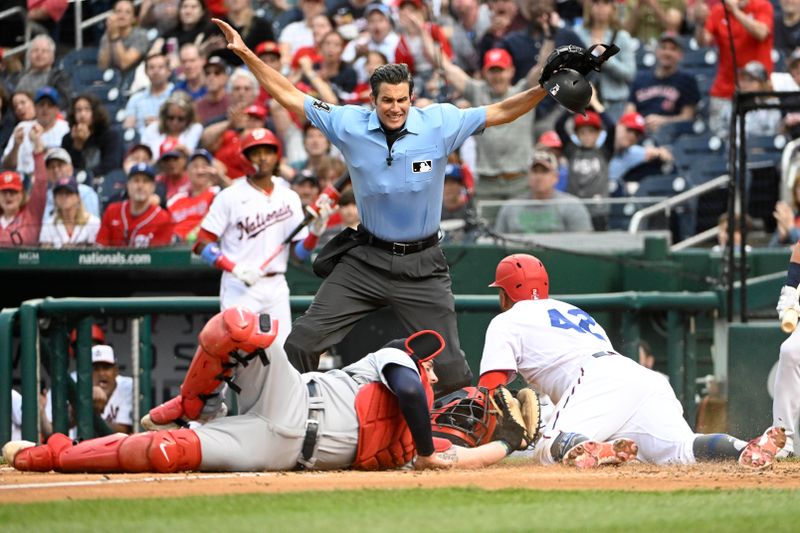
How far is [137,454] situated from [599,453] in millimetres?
2095

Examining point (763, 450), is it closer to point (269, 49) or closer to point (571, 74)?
point (571, 74)

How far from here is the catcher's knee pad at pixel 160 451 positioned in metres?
6.04

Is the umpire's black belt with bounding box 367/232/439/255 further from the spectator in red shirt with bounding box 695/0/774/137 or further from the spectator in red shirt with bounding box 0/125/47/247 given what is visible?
the spectator in red shirt with bounding box 695/0/774/137

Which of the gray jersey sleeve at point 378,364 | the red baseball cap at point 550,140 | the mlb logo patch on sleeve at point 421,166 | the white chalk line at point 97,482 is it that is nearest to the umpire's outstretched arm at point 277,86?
the mlb logo patch on sleeve at point 421,166

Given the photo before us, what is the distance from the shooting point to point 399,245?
7430mm

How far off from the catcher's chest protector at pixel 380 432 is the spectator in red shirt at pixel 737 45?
7.40 metres

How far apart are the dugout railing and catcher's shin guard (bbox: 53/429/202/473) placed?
3.33 m

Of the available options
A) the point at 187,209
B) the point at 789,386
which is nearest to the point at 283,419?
the point at 789,386

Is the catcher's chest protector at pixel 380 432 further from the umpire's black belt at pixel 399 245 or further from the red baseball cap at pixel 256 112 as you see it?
the red baseball cap at pixel 256 112

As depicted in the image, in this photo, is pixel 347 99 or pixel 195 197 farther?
pixel 347 99

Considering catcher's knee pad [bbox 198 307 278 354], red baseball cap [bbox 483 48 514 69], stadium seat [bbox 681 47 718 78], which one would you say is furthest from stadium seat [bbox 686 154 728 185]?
catcher's knee pad [bbox 198 307 278 354]

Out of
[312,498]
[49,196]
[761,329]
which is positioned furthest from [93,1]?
[312,498]

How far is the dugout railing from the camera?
944 cm

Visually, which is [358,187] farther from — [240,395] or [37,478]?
[37,478]
